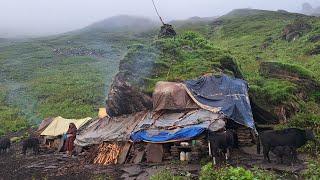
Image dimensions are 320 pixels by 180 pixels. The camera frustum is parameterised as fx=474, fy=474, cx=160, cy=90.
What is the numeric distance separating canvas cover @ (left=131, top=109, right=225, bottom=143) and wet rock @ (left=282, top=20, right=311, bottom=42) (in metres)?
39.2

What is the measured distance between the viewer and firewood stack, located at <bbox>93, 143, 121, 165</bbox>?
78.0 feet

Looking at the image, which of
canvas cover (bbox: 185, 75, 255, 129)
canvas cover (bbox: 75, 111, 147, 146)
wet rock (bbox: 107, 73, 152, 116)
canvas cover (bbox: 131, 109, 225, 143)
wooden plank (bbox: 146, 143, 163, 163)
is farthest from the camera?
wet rock (bbox: 107, 73, 152, 116)

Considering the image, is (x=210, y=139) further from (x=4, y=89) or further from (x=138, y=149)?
(x=4, y=89)

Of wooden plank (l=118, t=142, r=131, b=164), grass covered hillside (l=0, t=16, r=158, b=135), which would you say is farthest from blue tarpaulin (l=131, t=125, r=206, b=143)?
grass covered hillside (l=0, t=16, r=158, b=135)

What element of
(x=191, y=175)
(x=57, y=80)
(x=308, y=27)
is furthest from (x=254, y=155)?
(x=57, y=80)

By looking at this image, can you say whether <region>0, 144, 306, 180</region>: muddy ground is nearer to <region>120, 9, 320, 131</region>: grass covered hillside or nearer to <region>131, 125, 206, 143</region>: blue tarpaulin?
<region>131, 125, 206, 143</region>: blue tarpaulin

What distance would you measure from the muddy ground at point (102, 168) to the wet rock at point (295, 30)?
40.3 meters

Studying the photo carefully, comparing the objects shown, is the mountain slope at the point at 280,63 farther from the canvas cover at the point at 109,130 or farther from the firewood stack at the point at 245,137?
the canvas cover at the point at 109,130

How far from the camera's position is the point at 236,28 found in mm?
89062

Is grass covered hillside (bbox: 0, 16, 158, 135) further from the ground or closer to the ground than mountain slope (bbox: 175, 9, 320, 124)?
closer to the ground

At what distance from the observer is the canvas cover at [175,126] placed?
2188 cm

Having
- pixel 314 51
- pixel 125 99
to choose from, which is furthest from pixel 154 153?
pixel 314 51

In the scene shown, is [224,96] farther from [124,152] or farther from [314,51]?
[314,51]

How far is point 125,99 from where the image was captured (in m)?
27.1
